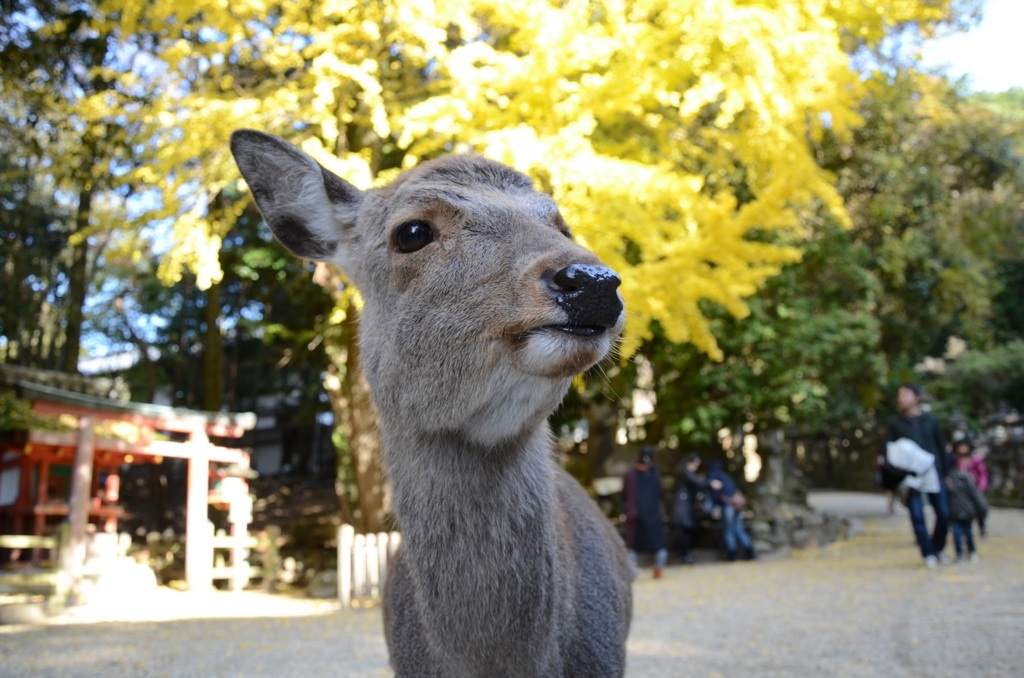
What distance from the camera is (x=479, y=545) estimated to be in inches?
80.4

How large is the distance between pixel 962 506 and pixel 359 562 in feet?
22.9

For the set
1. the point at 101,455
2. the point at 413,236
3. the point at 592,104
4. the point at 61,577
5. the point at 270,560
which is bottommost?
the point at 270,560

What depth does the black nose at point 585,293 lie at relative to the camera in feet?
5.82

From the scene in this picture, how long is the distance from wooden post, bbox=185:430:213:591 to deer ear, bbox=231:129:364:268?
1018 cm

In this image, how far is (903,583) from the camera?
8.05 m

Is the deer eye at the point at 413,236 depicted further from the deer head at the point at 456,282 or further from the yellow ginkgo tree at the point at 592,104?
the yellow ginkgo tree at the point at 592,104

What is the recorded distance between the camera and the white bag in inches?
303

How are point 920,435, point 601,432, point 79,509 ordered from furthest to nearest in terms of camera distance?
1. point 601,432
2. point 79,509
3. point 920,435

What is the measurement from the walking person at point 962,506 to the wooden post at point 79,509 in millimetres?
10378

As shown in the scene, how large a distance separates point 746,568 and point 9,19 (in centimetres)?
1072

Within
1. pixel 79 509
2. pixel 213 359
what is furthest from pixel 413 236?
pixel 213 359

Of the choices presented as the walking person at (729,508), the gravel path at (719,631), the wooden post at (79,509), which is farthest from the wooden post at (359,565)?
the walking person at (729,508)

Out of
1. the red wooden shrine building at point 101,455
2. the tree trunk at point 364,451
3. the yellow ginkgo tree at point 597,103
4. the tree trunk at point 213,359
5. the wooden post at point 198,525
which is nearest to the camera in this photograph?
the yellow ginkgo tree at point 597,103

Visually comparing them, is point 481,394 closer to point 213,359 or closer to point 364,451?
point 364,451
